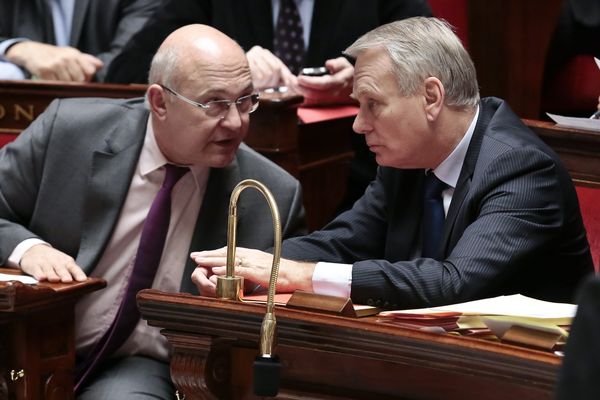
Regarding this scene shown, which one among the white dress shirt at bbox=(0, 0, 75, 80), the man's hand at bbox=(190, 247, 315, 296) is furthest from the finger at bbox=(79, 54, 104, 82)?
the man's hand at bbox=(190, 247, 315, 296)

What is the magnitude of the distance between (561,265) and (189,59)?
99 cm

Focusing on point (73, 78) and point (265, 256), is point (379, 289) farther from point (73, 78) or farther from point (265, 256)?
point (73, 78)

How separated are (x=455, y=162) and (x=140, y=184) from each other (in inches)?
33.0

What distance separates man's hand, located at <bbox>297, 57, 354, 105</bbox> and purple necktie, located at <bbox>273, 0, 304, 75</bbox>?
0.70ft

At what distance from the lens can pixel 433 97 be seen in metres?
2.27

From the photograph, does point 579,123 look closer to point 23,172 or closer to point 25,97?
point 23,172

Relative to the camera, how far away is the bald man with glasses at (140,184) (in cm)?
262

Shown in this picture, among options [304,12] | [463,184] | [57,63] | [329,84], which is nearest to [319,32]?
[304,12]

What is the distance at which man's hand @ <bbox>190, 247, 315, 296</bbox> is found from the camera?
2037mm

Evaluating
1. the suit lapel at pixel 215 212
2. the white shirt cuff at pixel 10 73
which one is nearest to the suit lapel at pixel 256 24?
the white shirt cuff at pixel 10 73

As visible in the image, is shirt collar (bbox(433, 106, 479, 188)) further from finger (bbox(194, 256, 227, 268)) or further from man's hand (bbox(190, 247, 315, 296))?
finger (bbox(194, 256, 227, 268))

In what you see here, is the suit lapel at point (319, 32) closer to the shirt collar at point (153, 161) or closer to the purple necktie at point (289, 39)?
the purple necktie at point (289, 39)

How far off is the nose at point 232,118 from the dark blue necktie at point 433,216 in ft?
1.59

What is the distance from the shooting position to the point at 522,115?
396 centimetres
